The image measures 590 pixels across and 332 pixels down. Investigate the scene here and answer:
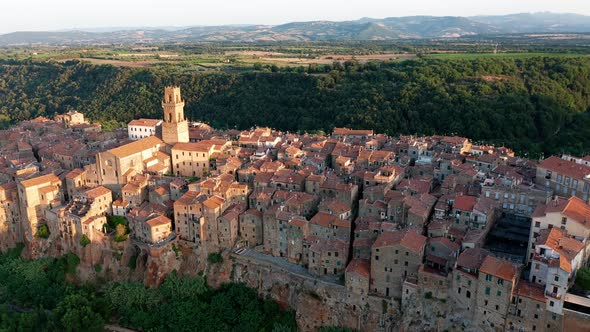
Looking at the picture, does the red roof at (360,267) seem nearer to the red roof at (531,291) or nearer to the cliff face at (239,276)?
the cliff face at (239,276)

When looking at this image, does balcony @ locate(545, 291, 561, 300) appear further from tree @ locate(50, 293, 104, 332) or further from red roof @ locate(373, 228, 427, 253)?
tree @ locate(50, 293, 104, 332)

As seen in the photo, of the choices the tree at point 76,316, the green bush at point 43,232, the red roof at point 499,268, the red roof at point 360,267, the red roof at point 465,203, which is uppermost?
the red roof at point 465,203

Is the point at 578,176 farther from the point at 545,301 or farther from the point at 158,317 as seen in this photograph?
the point at 158,317

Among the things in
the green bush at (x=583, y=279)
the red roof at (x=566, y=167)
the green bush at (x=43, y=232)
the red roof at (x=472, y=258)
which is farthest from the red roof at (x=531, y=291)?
the green bush at (x=43, y=232)

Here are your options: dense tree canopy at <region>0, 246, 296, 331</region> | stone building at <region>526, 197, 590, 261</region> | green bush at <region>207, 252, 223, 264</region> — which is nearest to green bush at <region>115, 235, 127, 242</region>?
dense tree canopy at <region>0, 246, 296, 331</region>

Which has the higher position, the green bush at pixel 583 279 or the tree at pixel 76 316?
the green bush at pixel 583 279
